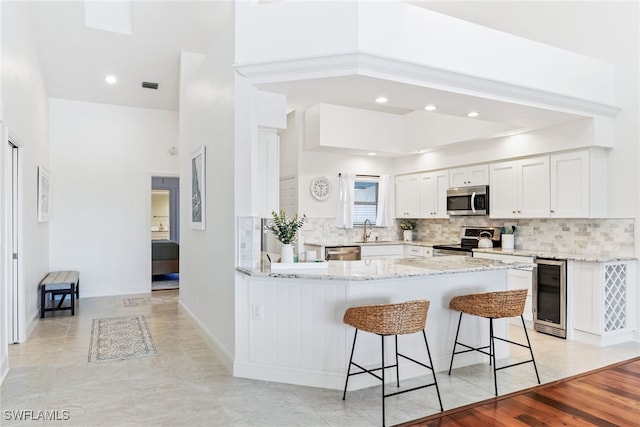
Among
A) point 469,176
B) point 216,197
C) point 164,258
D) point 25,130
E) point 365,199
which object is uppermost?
point 25,130

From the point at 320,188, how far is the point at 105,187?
11.8ft

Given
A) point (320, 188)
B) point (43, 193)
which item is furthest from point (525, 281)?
point (43, 193)

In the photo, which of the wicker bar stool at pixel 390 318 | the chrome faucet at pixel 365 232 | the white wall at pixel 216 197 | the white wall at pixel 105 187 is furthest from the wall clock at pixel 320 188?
the wicker bar stool at pixel 390 318

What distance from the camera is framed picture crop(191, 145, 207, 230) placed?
14.6 feet

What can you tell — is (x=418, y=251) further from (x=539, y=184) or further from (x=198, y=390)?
(x=198, y=390)

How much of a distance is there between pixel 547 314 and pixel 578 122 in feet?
7.16

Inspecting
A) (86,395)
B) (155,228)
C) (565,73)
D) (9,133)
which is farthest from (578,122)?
(155,228)

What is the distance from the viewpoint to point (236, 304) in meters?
3.44

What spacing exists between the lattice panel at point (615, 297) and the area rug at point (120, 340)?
4.63 meters

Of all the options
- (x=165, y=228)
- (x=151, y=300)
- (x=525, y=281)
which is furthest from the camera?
(x=165, y=228)

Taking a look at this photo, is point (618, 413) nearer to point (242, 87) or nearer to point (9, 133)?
point (242, 87)

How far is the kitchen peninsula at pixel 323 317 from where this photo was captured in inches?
126

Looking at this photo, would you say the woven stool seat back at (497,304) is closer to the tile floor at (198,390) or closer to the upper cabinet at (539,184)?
the tile floor at (198,390)

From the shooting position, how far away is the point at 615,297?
444 centimetres
